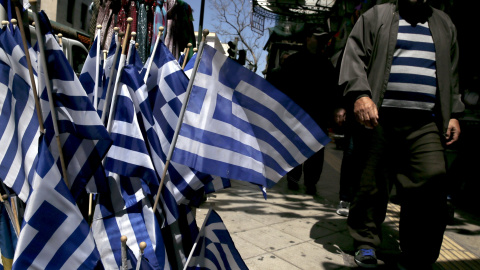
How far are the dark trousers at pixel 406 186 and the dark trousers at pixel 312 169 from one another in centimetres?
231

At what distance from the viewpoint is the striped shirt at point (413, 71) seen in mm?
3145

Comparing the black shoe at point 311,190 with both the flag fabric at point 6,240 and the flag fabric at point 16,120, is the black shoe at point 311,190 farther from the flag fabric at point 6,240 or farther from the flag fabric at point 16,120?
the flag fabric at point 16,120

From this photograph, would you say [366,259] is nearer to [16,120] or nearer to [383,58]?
[383,58]

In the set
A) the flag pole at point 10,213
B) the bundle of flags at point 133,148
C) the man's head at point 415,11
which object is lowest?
the flag pole at point 10,213

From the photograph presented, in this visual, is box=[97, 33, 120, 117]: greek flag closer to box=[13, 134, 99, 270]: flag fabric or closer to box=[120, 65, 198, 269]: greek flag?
box=[120, 65, 198, 269]: greek flag

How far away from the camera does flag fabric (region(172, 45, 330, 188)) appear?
1995 mm

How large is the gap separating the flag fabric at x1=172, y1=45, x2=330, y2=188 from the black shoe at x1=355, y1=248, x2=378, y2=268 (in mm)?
1569

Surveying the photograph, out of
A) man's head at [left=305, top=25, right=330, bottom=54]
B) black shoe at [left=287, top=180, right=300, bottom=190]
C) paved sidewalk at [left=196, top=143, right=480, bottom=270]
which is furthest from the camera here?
black shoe at [left=287, top=180, right=300, bottom=190]

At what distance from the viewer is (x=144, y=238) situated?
2047 mm

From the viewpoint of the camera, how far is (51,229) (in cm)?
176

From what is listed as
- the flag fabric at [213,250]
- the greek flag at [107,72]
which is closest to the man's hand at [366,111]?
the flag fabric at [213,250]

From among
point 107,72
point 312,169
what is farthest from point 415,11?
point 312,169

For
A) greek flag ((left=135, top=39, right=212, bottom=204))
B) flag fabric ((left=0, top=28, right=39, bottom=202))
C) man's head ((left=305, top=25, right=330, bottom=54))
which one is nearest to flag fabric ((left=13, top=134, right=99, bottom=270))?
flag fabric ((left=0, top=28, right=39, bottom=202))

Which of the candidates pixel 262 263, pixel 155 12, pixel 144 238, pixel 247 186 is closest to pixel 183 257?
pixel 144 238
